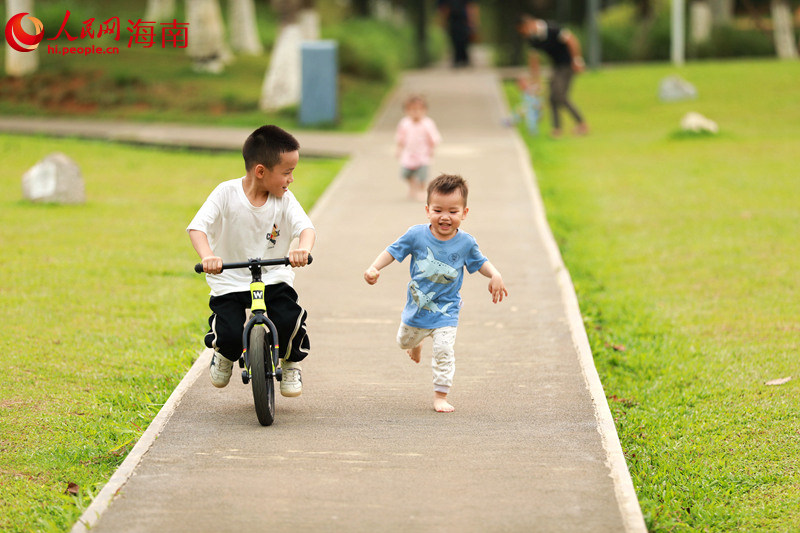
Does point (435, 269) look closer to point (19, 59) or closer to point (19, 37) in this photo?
point (19, 59)

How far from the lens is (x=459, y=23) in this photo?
95.9 ft

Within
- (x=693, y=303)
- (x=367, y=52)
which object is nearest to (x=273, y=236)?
(x=693, y=303)

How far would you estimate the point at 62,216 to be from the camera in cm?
1164

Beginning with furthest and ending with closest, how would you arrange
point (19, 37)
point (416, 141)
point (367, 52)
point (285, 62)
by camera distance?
1. point (367, 52)
2. point (19, 37)
3. point (285, 62)
4. point (416, 141)

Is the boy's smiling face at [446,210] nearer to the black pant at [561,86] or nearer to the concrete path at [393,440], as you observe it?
the concrete path at [393,440]

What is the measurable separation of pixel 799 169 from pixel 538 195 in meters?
4.25

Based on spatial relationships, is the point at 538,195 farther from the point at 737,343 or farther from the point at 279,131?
the point at 279,131

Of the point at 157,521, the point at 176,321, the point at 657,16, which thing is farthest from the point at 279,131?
the point at 657,16

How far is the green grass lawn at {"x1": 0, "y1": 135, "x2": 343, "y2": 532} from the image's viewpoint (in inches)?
206

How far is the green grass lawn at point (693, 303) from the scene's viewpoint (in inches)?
205

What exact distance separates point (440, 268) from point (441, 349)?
427 millimetres

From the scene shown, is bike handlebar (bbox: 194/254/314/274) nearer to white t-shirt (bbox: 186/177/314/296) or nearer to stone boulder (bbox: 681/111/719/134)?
white t-shirt (bbox: 186/177/314/296)

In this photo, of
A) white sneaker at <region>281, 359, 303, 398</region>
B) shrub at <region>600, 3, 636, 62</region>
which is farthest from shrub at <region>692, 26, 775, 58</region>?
white sneaker at <region>281, 359, 303, 398</region>

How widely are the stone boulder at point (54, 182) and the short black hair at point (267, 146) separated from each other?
7322 mm
